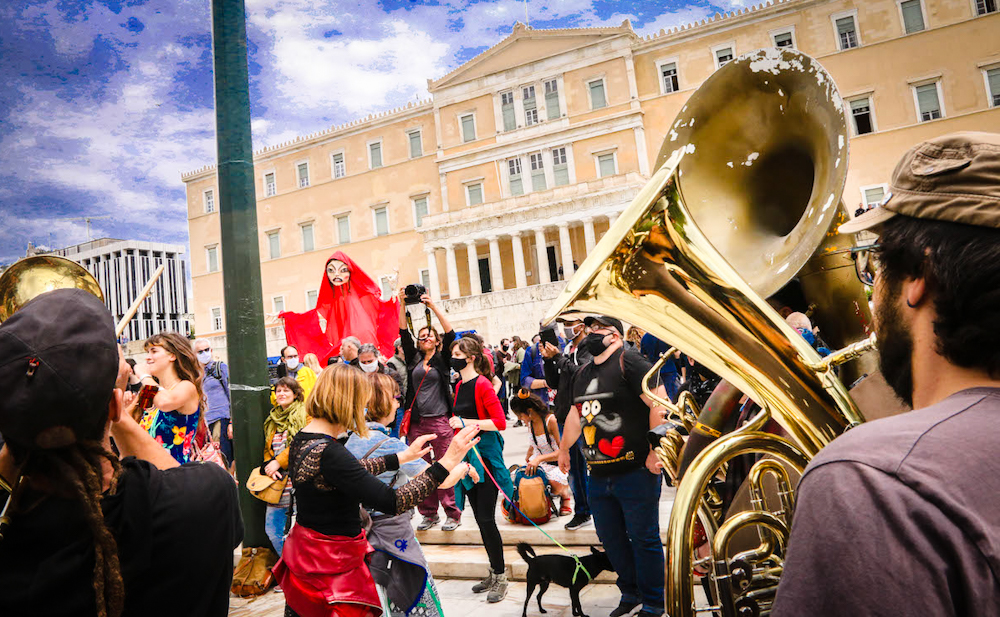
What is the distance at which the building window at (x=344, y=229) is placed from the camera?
40844 mm

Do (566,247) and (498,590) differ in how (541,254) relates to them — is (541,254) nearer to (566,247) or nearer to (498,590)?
(566,247)

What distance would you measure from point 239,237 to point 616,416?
278cm

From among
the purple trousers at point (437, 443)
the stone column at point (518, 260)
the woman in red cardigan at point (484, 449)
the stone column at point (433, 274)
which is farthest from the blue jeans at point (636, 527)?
the stone column at point (433, 274)

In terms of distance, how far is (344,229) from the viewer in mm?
41094

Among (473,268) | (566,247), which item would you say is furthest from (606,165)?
(473,268)

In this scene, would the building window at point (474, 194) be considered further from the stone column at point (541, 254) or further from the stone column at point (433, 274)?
the stone column at point (541, 254)

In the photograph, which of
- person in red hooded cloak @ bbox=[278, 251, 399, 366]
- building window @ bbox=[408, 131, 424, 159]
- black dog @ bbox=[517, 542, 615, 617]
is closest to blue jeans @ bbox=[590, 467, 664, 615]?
black dog @ bbox=[517, 542, 615, 617]

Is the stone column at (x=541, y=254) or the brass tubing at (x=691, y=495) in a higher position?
the stone column at (x=541, y=254)

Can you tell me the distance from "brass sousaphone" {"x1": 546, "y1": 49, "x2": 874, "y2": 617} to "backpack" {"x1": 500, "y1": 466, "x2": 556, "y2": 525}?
3.18m

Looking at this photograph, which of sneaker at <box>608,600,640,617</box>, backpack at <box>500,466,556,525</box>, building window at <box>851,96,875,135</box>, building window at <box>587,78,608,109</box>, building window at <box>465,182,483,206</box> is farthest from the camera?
building window at <box>465,182,483,206</box>

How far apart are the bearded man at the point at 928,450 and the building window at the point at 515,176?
36067 millimetres

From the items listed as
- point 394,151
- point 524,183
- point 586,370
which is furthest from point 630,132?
point 586,370

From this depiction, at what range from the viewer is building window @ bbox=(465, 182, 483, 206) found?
3741 centimetres

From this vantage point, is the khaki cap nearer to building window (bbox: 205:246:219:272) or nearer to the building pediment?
the building pediment
